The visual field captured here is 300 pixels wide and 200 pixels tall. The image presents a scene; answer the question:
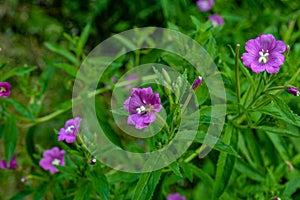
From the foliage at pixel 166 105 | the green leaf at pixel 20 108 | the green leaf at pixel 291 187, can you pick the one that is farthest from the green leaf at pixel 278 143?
the green leaf at pixel 20 108

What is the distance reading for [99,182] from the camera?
1.54 metres

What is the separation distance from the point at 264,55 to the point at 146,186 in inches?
21.9

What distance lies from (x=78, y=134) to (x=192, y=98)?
407 mm

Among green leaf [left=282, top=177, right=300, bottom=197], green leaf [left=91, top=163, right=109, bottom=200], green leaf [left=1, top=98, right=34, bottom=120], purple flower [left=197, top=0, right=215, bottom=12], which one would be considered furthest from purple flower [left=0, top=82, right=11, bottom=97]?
purple flower [left=197, top=0, right=215, bottom=12]

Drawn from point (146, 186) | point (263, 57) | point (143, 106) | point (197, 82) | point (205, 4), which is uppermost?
point (205, 4)

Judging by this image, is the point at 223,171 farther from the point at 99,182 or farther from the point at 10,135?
the point at 10,135

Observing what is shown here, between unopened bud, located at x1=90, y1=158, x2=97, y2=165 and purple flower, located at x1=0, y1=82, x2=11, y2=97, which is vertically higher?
purple flower, located at x1=0, y1=82, x2=11, y2=97

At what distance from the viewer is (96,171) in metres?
1.59

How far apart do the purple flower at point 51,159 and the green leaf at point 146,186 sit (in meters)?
0.53

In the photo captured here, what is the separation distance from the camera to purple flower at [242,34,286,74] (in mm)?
1358

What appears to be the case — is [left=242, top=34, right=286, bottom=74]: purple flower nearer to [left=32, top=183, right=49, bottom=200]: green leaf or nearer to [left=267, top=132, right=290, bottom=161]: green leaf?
[left=267, top=132, right=290, bottom=161]: green leaf

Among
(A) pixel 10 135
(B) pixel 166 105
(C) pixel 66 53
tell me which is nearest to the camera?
(B) pixel 166 105

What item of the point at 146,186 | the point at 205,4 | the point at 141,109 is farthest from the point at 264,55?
the point at 205,4

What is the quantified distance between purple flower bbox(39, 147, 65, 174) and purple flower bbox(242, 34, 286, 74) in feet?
2.91
